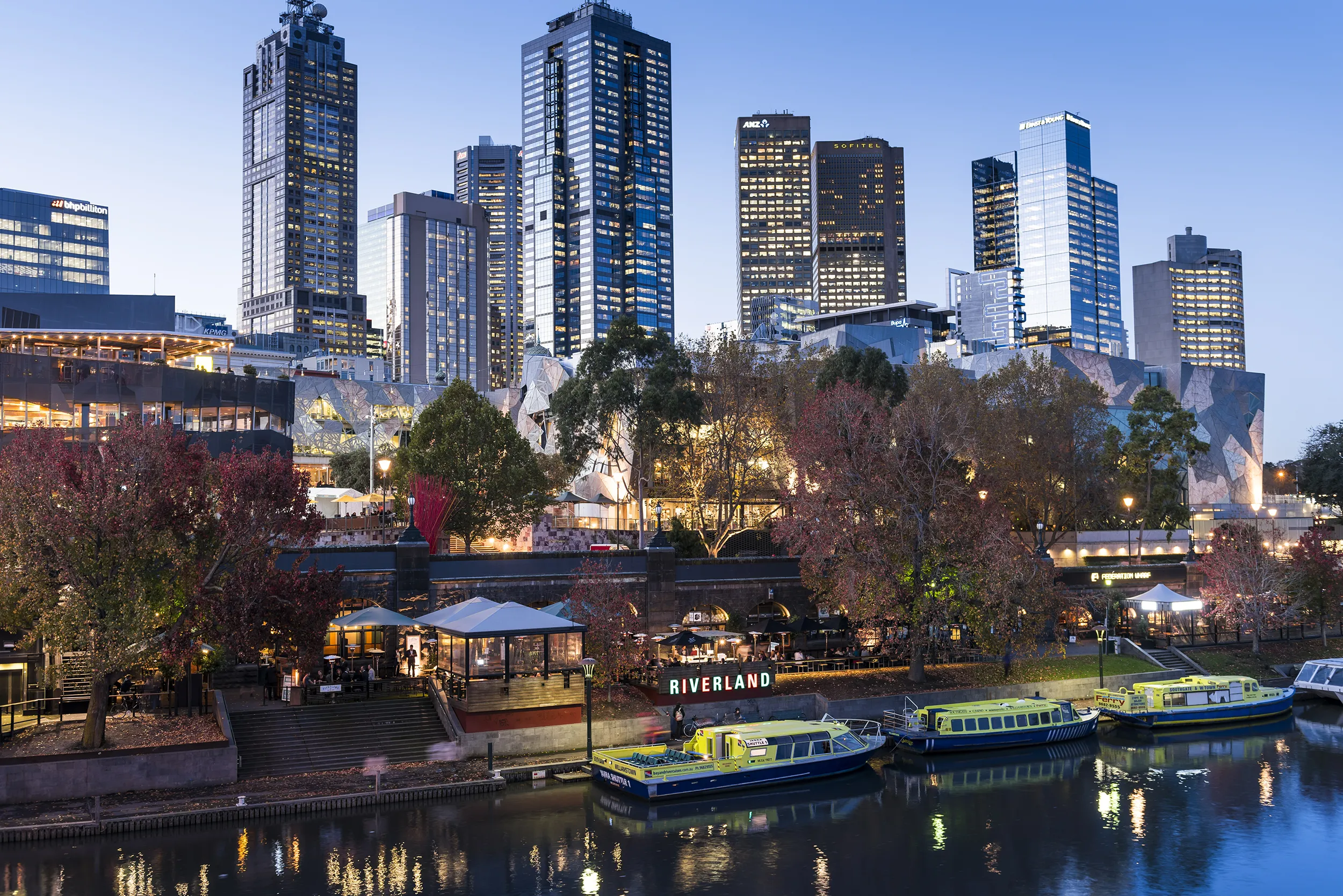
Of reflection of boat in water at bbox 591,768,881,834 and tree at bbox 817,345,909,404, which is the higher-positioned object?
tree at bbox 817,345,909,404

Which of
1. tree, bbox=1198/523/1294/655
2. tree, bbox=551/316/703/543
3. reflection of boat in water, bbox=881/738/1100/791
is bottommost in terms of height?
reflection of boat in water, bbox=881/738/1100/791

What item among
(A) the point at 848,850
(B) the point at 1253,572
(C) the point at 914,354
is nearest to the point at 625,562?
(A) the point at 848,850

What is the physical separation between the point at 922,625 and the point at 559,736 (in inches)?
740

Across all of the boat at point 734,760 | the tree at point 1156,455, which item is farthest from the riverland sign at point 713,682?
the tree at point 1156,455

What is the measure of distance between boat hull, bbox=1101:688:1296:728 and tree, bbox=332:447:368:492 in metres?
74.1

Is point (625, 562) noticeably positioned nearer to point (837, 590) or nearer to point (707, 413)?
point (837, 590)

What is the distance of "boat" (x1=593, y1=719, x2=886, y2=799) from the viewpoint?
124 feet

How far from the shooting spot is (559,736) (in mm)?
41875

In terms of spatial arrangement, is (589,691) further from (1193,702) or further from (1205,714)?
(1205,714)

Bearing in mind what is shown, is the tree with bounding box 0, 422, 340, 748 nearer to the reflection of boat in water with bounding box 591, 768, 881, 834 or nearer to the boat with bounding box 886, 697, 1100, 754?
the reflection of boat in water with bounding box 591, 768, 881, 834

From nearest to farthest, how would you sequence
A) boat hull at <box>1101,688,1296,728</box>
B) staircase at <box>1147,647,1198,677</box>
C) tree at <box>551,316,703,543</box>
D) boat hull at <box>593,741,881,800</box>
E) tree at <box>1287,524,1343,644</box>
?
boat hull at <box>593,741,881,800</box> < boat hull at <box>1101,688,1296,728</box> < staircase at <box>1147,647,1198,677</box> < tree at <box>1287,524,1343,644</box> < tree at <box>551,316,703,543</box>

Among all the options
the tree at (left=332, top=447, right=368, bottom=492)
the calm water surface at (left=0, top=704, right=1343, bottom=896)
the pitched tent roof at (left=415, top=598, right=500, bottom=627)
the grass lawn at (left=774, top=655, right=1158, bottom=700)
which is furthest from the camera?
the tree at (left=332, top=447, right=368, bottom=492)

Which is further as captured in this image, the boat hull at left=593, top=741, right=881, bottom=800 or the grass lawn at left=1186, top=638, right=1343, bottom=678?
the grass lawn at left=1186, top=638, right=1343, bottom=678

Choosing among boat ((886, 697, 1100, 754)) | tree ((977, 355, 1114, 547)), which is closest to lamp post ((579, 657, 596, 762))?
boat ((886, 697, 1100, 754))
